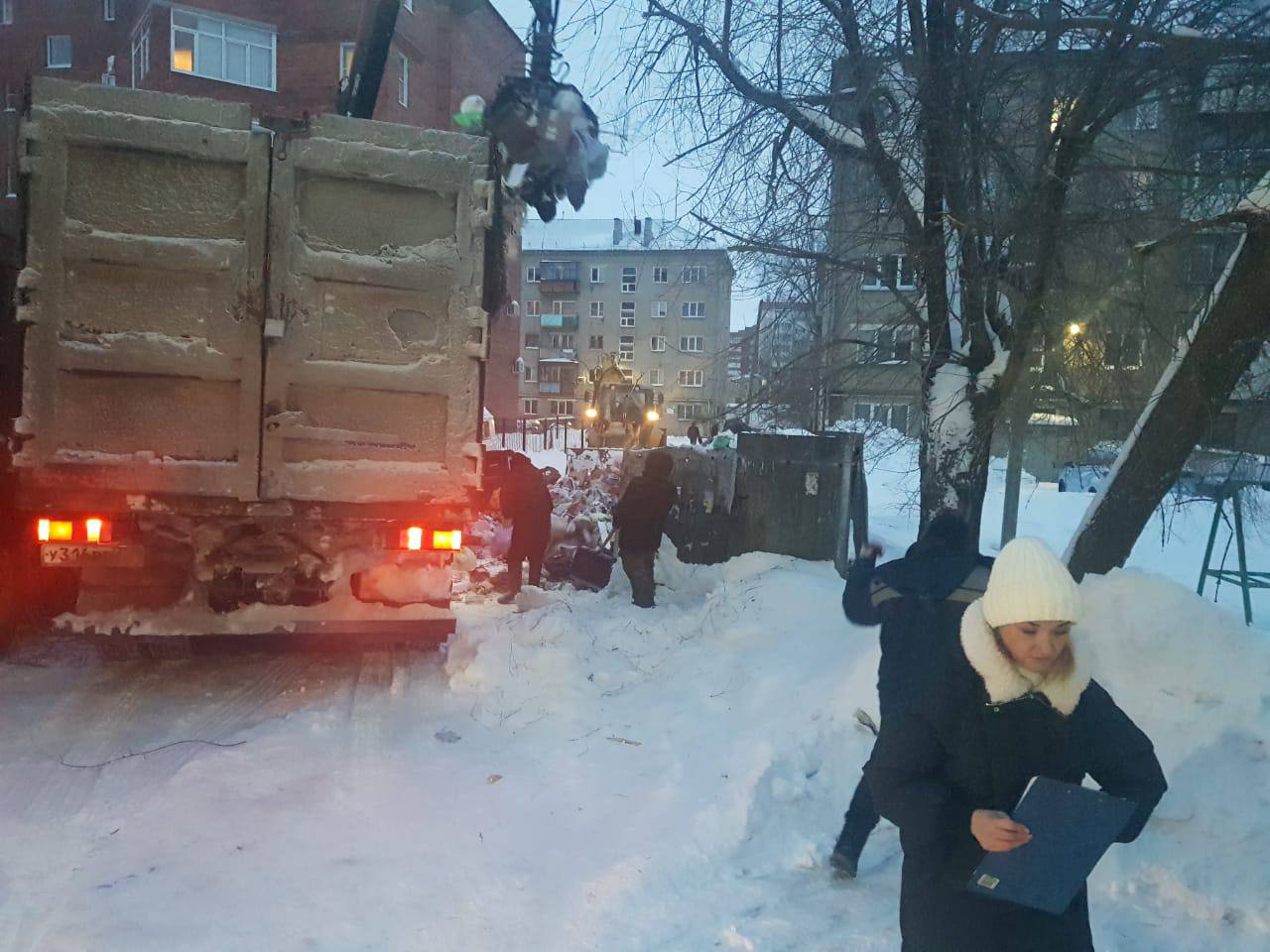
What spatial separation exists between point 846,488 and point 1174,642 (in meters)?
5.03

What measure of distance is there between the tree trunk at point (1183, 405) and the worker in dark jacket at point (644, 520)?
379cm

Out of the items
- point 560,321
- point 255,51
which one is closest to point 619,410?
point 255,51

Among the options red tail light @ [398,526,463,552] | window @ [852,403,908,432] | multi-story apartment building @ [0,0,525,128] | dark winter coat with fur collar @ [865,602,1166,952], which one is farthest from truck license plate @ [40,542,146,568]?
multi-story apartment building @ [0,0,525,128]

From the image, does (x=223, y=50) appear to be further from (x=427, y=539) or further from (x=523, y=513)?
(x=427, y=539)

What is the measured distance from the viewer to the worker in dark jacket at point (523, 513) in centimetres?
919

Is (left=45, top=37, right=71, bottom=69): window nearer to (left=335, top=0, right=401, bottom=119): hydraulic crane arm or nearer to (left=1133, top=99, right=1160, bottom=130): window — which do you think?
(left=335, top=0, right=401, bottom=119): hydraulic crane arm

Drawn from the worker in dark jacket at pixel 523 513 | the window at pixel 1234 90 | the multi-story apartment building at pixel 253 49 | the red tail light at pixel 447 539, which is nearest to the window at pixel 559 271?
the multi-story apartment building at pixel 253 49

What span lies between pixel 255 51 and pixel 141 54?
10.1 ft

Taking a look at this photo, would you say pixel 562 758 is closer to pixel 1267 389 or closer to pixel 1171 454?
pixel 1171 454

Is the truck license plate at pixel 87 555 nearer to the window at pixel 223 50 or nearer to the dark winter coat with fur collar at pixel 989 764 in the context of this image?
the dark winter coat with fur collar at pixel 989 764

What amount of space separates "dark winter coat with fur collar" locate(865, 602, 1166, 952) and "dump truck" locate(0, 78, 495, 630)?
4.06 m

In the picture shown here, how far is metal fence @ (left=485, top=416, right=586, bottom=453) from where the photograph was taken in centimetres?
3140

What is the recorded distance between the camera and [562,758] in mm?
5293

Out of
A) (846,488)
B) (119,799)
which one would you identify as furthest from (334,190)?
(846,488)
